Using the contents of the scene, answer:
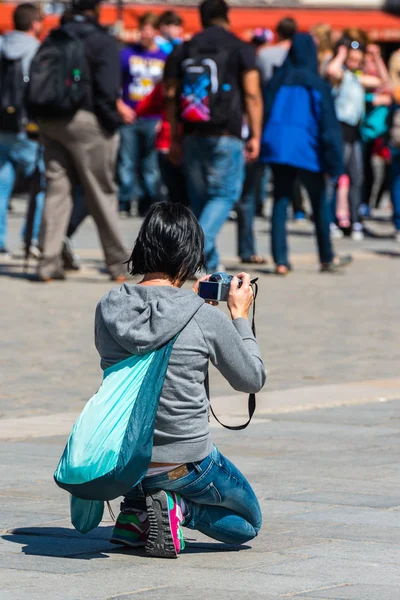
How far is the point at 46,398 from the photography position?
23.2ft

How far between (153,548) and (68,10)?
775 cm

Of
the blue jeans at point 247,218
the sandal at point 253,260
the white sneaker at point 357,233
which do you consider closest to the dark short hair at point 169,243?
the blue jeans at point 247,218

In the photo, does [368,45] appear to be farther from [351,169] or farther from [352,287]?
[352,287]

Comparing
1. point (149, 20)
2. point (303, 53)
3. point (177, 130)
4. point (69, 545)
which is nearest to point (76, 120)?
point (177, 130)

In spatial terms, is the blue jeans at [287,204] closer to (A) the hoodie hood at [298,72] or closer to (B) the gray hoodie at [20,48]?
(A) the hoodie hood at [298,72]

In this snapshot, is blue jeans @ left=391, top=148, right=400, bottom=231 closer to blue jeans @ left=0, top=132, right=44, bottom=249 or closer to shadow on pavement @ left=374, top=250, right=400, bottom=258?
shadow on pavement @ left=374, top=250, right=400, bottom=258

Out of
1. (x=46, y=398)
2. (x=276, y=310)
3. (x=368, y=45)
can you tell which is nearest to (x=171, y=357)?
(x=46, y=398)

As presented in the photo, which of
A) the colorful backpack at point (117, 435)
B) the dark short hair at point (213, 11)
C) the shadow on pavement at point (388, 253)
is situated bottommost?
the shadow on pavement at point (388, 253)

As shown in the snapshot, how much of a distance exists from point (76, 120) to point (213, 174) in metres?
1.11

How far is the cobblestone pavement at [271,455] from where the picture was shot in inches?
159

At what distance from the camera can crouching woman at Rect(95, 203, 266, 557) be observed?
429cm

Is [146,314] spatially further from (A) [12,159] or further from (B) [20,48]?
(A) [12,159]

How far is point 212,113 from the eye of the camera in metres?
11.3

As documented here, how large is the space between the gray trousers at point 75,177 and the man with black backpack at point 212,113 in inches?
23.3
